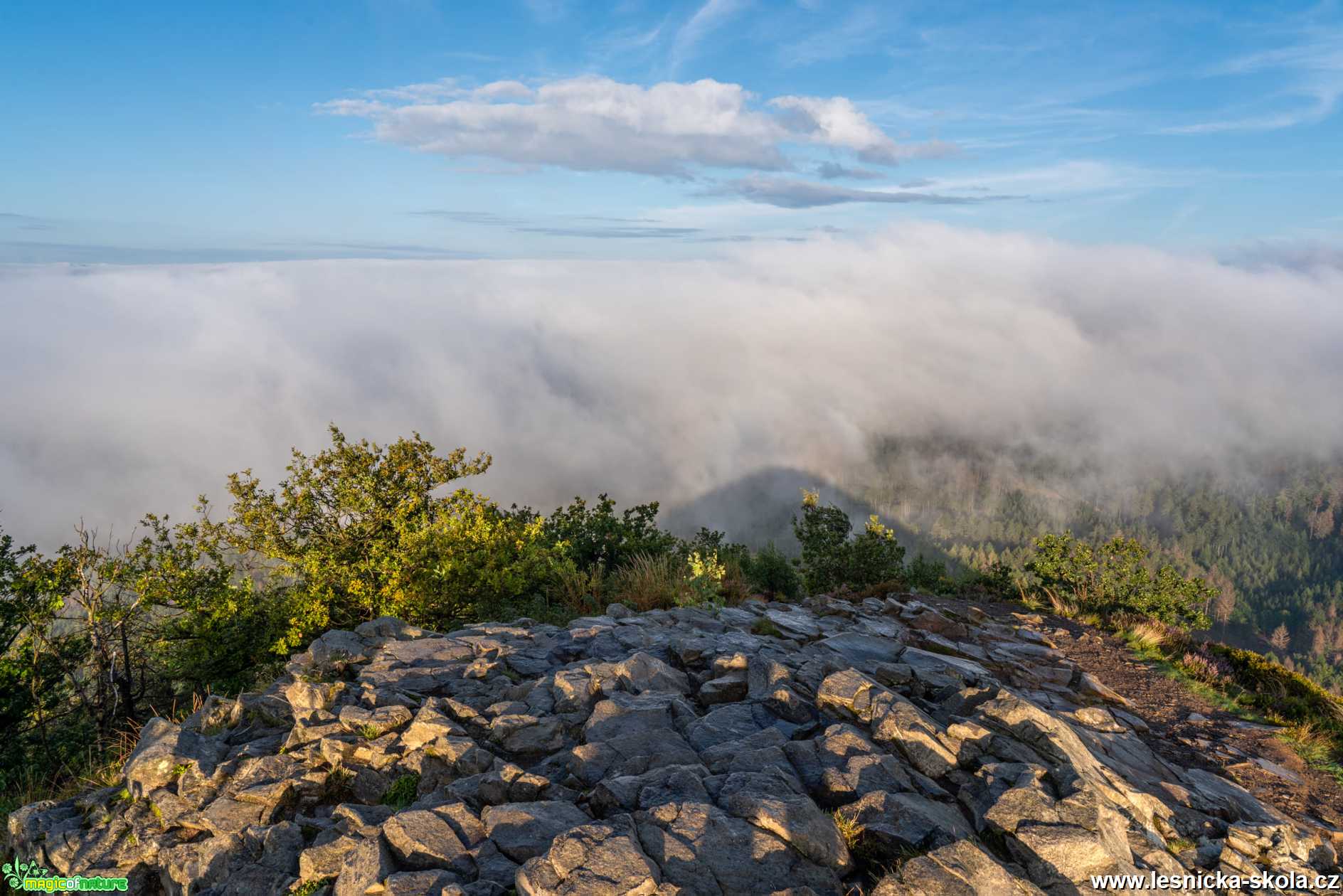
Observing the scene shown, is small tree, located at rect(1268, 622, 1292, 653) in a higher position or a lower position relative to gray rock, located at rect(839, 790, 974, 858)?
lower

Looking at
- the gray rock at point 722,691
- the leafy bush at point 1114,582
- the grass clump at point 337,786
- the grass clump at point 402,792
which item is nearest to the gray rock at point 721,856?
the grass clump at point 402,792

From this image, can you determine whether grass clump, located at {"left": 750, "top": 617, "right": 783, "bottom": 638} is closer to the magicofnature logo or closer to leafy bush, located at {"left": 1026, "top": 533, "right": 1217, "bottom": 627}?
the magicofnature logo

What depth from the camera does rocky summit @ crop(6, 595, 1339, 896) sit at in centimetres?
530

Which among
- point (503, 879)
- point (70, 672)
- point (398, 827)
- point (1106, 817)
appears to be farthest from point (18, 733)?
point (1106, 817)

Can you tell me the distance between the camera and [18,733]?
15188 millimetres

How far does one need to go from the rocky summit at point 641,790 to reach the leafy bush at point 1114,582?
1186 cm

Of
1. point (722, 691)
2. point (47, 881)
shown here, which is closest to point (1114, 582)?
point (722, 691)

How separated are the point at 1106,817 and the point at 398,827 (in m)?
5.79

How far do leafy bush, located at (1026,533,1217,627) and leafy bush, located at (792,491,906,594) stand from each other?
4683 millimetres

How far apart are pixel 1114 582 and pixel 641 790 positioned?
66.5ft

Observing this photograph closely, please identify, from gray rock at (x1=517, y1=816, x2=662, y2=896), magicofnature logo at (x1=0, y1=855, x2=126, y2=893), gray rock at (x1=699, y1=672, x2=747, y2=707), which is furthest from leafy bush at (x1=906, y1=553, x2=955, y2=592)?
magicofnature logo at (x1=0, y1=855, x2=126, y2=893)

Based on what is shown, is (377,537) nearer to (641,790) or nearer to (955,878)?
(641,790)

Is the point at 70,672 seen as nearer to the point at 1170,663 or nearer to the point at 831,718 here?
the point at 831,718

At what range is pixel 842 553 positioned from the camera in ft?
66.7
